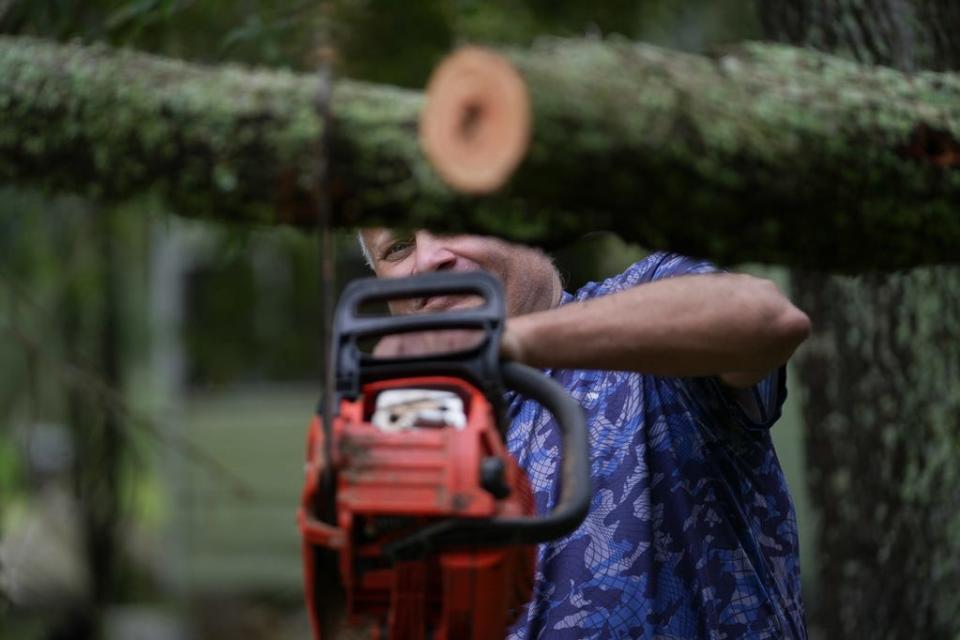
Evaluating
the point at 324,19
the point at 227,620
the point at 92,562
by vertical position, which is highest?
the point at 324,19

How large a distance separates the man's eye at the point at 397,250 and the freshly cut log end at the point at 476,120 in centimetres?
126

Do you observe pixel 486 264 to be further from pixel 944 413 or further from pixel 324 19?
pixel 944 413

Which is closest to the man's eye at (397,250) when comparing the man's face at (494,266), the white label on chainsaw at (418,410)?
the man's face at (494,266)

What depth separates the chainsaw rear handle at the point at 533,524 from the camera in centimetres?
145

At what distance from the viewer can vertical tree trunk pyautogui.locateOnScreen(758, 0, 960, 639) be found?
315cm

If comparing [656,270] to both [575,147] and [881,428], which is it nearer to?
[575,147]

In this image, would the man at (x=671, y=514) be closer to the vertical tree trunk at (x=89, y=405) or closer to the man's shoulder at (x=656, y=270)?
the man's shoulder at (x=656, y=270)

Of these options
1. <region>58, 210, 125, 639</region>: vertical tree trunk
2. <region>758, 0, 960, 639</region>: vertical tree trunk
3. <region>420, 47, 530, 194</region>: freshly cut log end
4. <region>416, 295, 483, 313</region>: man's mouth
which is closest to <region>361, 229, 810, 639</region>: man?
<region>416, 295, 483, 313</region>: man's mouth

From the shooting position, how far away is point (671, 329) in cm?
168

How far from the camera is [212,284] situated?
11.7 meters

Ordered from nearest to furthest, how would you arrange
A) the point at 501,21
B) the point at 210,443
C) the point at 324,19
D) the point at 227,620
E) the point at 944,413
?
1. the point at 324,19
2. the point at 944,413
3. the point at 501,21
4. the point at 227,620
5. the point at 210,443

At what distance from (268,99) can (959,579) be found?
2520 mm

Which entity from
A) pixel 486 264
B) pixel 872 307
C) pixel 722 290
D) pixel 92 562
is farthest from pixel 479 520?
pixel 92 562

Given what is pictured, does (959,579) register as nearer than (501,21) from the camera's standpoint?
Yes
